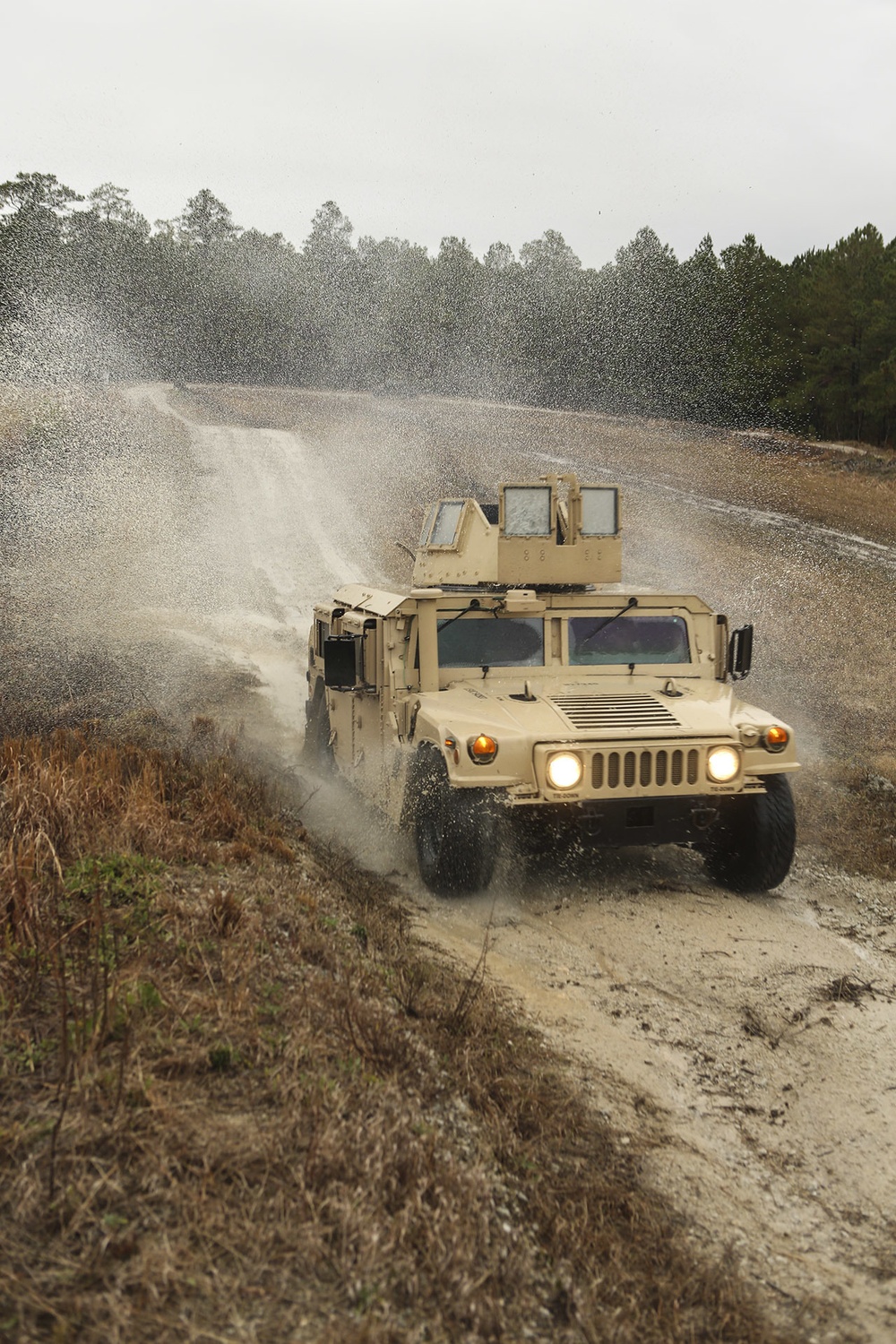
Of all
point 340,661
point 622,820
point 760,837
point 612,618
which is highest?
point 612,618

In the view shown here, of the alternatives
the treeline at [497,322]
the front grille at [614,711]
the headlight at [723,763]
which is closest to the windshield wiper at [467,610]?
the front grille at [614,711]

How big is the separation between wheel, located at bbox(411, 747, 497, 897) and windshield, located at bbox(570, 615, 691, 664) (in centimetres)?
156

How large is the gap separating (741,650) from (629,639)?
74cm

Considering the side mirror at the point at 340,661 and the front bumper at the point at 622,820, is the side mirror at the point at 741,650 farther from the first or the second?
the side mirror at the point at 340,661

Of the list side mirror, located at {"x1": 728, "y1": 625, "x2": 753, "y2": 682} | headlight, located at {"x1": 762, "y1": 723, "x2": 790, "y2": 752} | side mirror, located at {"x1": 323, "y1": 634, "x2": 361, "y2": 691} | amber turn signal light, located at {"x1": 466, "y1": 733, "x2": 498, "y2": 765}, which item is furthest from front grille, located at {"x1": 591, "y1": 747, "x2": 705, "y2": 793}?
side mirror, located at {"x1": 323, "y1": 634, "x2": 361, "y2": 691}

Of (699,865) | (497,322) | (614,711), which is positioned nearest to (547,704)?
(614,711)

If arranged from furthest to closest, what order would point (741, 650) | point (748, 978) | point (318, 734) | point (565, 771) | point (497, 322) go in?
1. point (497, 322)
2. point (318, 734)
3. point (741, 650)
4. point (565, 771)
5. point (748, 978)

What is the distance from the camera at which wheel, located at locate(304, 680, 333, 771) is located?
33.1 ft

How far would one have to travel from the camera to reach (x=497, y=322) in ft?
164

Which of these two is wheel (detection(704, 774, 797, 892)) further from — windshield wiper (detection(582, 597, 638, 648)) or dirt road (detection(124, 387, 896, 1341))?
windshield wiper (detection(582, 597, 638, 648))

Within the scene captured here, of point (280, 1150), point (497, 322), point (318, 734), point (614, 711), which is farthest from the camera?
point (497, 322)

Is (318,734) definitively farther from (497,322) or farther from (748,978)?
(497,322)

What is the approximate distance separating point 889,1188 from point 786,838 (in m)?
2.91

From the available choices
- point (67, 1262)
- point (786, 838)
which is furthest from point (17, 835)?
point (786, 838)
